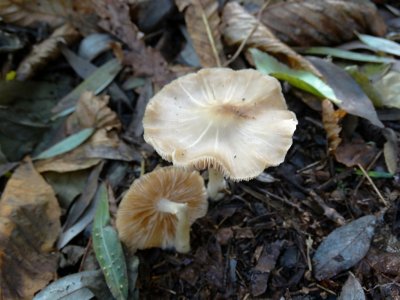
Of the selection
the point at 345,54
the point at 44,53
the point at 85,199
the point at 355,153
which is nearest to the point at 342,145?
the point at 355,153

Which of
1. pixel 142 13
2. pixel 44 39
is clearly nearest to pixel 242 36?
pixel 142 13

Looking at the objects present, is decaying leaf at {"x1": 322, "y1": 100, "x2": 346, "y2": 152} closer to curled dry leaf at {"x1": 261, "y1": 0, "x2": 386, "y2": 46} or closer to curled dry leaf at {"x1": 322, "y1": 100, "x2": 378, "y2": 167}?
curled dry leaf at {"x1": 322, "y1": 100, "x2": 378, "y2": 167}

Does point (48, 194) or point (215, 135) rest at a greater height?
point (215, 135)

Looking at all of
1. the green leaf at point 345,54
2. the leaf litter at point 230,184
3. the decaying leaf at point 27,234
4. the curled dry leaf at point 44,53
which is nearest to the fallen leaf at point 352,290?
the leaf litter at point 230,184

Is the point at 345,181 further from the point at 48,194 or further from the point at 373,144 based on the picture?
the point at 48,194

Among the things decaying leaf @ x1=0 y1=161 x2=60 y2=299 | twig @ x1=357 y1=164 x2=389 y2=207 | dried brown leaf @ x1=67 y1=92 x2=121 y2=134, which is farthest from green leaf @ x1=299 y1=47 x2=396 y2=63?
decaying leaf @ x1=0 y1=161 x2=60 y2=299

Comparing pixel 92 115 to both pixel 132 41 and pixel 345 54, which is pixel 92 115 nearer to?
pixel 132 41
